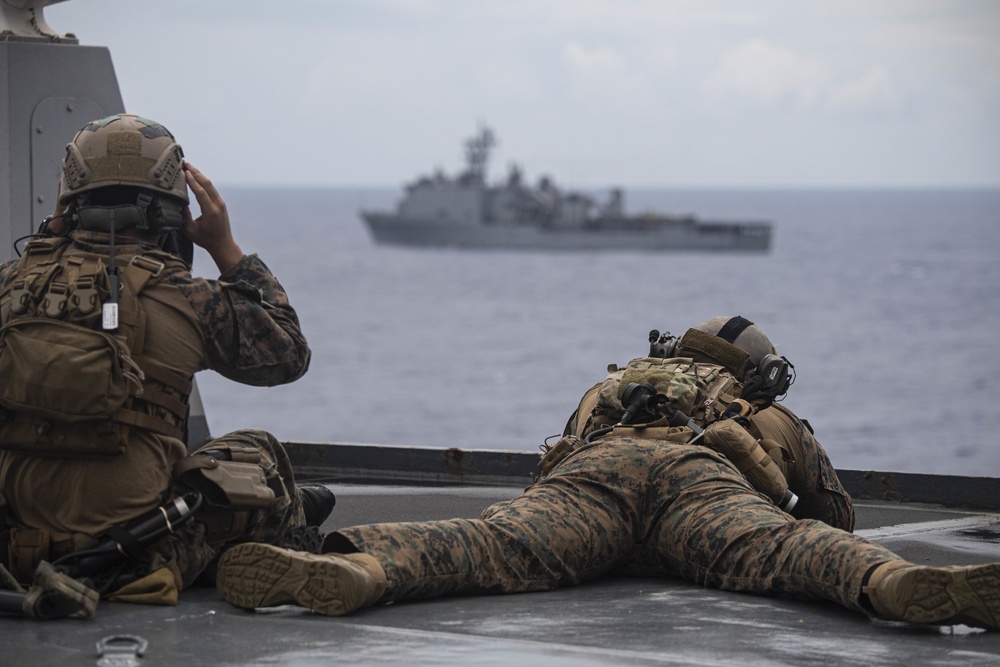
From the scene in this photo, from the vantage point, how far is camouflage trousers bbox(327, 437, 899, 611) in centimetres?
420

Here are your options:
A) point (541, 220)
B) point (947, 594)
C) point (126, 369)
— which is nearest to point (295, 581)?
point (126, 369)

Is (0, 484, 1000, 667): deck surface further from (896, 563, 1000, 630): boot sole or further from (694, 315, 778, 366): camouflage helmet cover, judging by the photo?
(694, 315, 778, 366): camouflage helmet cover

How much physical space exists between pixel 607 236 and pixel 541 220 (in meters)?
4.34

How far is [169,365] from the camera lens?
162 inches

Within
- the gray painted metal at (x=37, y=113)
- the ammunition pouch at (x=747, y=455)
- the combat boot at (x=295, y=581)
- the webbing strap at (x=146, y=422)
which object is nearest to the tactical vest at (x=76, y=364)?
the webbing strap at (x=146, y=422)

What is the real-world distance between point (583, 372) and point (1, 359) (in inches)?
2086

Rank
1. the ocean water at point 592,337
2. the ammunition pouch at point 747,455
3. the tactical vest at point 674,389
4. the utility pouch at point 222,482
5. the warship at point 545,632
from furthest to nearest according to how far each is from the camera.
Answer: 1. the ocean water at point 592,337
2. the tactical vest at point 674,389
3. the ammunition pouch at point 747,455
4. the utility pouch at point 222,482
5. the warship at point 545,632

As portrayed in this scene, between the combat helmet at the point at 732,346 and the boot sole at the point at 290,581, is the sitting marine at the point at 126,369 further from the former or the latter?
the combat helmet at the point at 732,346

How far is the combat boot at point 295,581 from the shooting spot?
3951 mm

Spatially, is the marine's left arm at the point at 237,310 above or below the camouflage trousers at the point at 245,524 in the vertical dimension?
above

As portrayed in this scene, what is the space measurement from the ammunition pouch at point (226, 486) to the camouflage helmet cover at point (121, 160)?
2.49 ft

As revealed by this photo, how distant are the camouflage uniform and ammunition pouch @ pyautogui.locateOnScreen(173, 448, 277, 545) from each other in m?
0.04

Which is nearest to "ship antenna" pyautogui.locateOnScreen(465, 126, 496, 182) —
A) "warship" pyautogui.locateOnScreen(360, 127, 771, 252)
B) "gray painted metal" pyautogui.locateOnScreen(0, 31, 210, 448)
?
"warship" pyautogui.locateOnScreen(360, 127, 771, 252)

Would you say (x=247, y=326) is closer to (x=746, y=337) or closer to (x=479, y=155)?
(x=746, y=337)
